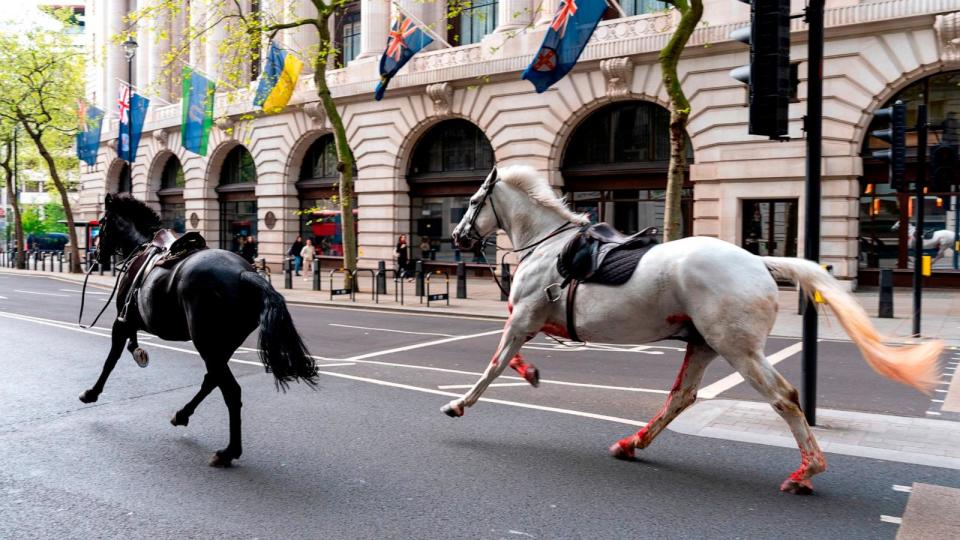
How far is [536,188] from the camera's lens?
6594 millimetres

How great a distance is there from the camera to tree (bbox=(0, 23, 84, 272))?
36219mm


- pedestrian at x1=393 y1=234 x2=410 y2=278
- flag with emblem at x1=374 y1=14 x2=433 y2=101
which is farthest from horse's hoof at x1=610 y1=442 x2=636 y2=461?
pedestrian at x1=393 y1=234 x2=410 y2=278

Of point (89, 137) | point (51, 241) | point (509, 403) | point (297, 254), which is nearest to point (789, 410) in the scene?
point (509, 403)

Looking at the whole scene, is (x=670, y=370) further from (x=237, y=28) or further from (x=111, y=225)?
(x=237, y=28)

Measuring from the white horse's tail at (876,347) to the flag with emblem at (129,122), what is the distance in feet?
104

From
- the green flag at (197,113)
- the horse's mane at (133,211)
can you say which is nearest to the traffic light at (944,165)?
the horse's mane at (133,211)

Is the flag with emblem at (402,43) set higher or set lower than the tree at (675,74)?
higher

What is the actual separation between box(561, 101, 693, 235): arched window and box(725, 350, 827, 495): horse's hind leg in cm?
2104

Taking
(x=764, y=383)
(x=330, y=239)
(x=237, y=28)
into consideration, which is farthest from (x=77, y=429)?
(x=330, y=239)

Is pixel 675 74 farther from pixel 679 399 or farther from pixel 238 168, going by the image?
pixel 238 168

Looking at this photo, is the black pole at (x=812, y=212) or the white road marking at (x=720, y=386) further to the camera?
the white road marking at (x=720, y=386)

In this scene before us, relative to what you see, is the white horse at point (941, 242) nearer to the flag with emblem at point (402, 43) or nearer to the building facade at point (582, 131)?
the building facade at point (582, 131)

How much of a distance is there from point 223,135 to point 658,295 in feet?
126

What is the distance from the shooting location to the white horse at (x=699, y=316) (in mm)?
4980
